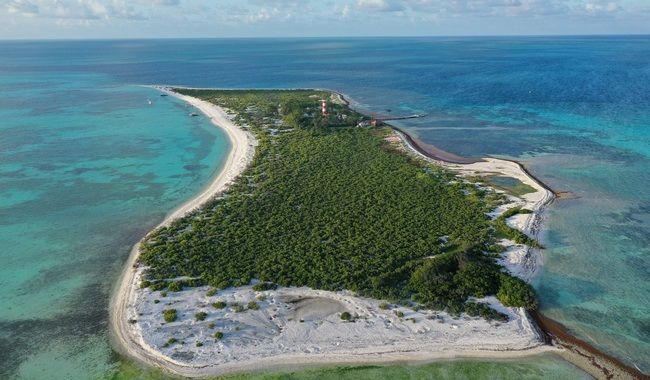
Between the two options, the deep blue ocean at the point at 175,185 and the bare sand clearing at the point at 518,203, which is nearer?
the deep blue ocean at the point at 175,185

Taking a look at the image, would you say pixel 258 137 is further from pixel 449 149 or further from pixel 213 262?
pixel 213 262

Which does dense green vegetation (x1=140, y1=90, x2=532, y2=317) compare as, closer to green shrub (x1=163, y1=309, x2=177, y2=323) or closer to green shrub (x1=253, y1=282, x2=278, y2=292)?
green shrub (x1=253, y1=282, x2=278, y2=292)

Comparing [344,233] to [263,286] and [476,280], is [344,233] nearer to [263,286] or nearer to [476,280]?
[263,286]

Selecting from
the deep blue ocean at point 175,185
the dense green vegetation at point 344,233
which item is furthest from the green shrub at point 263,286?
the deep blue ocean at point 175,185

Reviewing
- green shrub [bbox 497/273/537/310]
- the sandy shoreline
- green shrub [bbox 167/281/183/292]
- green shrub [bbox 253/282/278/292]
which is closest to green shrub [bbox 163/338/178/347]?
the sandy shoreline

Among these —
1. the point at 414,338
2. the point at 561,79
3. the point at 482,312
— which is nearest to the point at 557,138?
the point at 482,312

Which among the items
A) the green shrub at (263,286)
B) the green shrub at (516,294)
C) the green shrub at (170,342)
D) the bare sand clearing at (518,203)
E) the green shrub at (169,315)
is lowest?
the green shrub at (170,342)

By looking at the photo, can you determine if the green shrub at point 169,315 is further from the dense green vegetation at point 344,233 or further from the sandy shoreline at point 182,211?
the dense green vegetation at point 344,233

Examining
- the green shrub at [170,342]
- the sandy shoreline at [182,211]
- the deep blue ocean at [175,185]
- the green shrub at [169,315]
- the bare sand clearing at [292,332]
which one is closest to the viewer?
the bare sand clearing at [292,332]
